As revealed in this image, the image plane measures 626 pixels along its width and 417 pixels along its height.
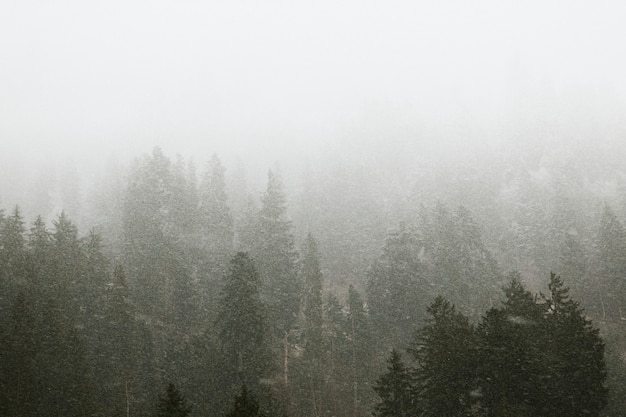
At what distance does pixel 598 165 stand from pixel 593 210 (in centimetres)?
1840

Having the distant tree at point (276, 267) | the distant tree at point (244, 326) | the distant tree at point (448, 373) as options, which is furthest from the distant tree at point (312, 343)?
the distant tree at point (448, 373)

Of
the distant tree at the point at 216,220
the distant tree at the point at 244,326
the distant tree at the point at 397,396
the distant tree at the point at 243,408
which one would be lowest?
the distant tree at the point at 397,396

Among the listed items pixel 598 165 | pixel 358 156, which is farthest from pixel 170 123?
pixel 598 165

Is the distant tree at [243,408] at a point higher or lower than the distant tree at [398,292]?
lower

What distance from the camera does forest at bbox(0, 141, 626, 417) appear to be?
27.4 metres

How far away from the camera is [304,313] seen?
4962cm

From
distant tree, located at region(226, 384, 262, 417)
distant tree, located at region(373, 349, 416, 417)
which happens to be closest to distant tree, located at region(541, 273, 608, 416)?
distant tree, located at region(373, 349, 416, 417)

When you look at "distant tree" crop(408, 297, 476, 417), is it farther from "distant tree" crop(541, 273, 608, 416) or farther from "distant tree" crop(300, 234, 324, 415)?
"distant tree" crop(300, 234, 324, 415)

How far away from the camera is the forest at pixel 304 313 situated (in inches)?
1078

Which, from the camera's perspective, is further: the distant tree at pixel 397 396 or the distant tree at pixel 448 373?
the distant tree at pixel 448 373

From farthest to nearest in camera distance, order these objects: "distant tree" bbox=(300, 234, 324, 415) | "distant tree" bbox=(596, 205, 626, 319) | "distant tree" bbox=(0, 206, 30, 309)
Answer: "distant tree" bbox=(596, 205, 626, 319) → "distant tree" bbox=(300, 234, 324, 415) → "distant tree" bbox=(0, 206, 30, 309)

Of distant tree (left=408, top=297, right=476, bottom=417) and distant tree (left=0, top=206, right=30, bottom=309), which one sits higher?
distant tree (left=0, top=206, right=30, bottom=309)

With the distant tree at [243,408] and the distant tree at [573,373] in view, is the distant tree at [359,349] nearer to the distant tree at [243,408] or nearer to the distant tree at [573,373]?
the distant tree at [573,373]

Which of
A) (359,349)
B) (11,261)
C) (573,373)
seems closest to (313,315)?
(359,349)
